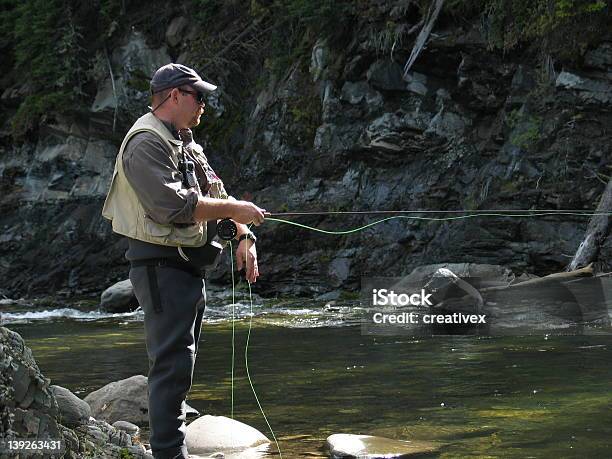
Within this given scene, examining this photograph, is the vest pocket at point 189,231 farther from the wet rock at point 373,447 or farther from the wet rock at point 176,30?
the wet rock at point 176,30

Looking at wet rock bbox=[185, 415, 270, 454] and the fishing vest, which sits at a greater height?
the fishing vest

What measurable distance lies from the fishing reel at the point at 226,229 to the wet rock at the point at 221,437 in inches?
61.0

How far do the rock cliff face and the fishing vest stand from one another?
31.8 ft

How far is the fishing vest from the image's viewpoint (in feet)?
11.5

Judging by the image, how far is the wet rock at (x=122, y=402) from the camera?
589 centimetres

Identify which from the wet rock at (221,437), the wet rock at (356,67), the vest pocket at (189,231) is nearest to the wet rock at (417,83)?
the wet rock at (356,67)

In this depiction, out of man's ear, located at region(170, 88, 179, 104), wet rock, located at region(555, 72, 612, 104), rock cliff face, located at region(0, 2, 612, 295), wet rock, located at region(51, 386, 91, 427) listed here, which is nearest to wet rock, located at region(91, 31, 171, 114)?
rock cliff face, located at region(0, 2, 612, 295)

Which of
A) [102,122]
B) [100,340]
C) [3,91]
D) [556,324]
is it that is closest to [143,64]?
[102,122]

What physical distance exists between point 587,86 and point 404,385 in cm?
800

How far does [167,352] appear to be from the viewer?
136 inches

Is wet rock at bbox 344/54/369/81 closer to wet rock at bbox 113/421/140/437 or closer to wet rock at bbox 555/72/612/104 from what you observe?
wet rock at bbox 555/72/612/104

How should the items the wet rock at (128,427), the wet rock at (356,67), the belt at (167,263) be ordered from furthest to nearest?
1. the wet rock at (356,67)
2. the wet rock at (128,427)
3. the belt at (167,263)

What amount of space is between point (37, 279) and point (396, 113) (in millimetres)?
8018

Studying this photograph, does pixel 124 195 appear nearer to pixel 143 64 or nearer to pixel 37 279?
pixel 37 279
